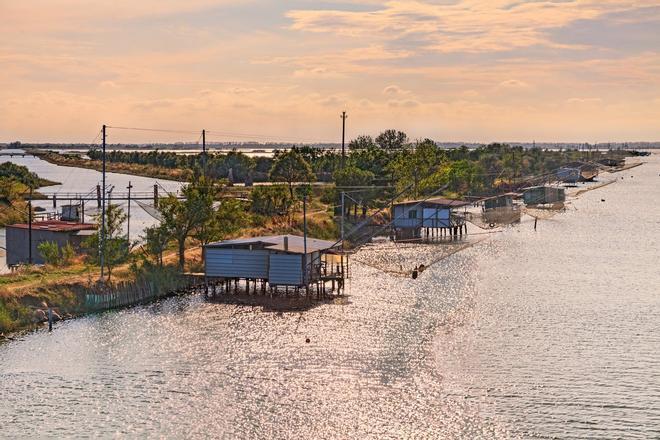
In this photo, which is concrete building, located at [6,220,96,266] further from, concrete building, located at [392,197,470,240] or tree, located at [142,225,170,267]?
concrete building, located at [392,197,470,240]

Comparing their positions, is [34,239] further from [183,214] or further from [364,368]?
[364,368]

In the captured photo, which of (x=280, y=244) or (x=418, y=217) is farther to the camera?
(x=418, y=217)

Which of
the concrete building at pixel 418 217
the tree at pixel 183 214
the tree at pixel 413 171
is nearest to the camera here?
the tree at pixel 183 214

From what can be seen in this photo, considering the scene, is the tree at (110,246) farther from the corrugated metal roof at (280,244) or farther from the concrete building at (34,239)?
the corrugated metal roof at (280,244)

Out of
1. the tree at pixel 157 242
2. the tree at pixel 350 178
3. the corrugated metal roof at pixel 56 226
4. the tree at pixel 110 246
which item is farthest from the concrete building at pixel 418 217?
the tree at pixel 110 246

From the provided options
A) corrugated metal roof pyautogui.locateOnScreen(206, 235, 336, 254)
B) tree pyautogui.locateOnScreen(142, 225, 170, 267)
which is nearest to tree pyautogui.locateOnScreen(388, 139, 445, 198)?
corrugated metal roof pyautogui.locateOnScreen(206, 235, 336, 254)

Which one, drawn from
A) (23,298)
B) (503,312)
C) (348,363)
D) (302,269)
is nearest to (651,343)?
(503,312)

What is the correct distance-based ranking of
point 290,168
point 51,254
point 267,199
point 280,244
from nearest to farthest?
point 51,254
point 280,244
point 267,199
point 290,168

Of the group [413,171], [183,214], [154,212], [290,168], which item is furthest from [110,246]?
[413,171]
